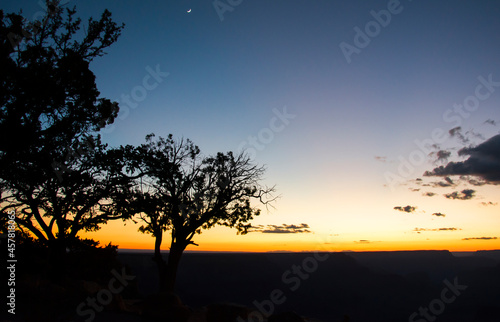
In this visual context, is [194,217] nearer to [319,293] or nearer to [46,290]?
[46,290]

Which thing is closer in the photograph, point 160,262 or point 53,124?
point 53,124

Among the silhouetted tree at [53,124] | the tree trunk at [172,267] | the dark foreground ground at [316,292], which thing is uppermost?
the silhouetted tree at [53,124]

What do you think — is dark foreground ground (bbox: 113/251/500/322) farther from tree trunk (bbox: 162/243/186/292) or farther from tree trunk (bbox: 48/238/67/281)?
tree trunk (bbox: 48/238/67/281)

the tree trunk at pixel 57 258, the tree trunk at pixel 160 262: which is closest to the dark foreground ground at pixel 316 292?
the tree trunk at pixel 160 262

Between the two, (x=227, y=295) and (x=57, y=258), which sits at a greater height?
(x=57, y=258)

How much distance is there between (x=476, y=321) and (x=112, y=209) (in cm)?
17504

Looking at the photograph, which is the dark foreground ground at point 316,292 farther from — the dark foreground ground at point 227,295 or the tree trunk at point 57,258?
the tree trunk at point 57,258

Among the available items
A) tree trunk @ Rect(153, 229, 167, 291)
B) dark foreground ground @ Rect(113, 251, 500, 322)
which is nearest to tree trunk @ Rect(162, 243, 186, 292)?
tree trunk @ Rect(153, 229, 167, 291)

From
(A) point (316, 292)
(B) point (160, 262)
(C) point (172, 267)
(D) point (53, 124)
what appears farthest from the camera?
(A) point (316, 292)

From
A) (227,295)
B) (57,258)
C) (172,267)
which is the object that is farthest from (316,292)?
(57,258)

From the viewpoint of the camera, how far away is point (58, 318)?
44.9 ft

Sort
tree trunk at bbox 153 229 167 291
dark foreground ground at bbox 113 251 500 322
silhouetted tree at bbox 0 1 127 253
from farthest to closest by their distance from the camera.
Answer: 1. dark foreground ground at bbox 113 251 500 322
2. tree trunk at bbox 153 229 167 291
3. silhouetted tree at bbox 0 1 127 253

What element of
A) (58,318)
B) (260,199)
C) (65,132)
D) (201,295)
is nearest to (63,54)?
(65,132)

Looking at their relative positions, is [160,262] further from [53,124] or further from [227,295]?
[227,295]
